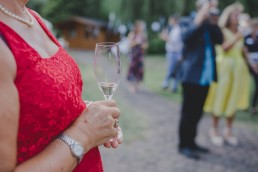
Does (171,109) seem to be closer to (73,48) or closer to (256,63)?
(256,63)

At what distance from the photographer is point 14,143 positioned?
1.09 m

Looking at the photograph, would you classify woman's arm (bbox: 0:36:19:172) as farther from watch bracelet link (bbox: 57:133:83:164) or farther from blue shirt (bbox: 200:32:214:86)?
blue shirt (bbox: 200:32:214:86)

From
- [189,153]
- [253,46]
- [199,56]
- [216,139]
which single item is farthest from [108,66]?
[253,46]

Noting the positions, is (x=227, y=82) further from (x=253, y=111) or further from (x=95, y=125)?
(x=95, y=125)

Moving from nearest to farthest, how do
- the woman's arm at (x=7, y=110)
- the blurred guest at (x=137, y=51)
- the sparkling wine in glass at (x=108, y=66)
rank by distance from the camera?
the woman's arm at (x=7, y=110) < the sparkling wine in glass at (x=108, y=66) < the blurred guest at (x=137, y=51)

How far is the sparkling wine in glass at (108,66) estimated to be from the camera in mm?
1624

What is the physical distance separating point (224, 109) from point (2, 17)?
16.9ft

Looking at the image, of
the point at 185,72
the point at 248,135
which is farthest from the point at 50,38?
the point at 248,135

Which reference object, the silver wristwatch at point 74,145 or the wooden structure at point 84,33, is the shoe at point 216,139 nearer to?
the silver wristwatch at point 74,145

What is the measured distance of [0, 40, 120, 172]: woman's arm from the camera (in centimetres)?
104

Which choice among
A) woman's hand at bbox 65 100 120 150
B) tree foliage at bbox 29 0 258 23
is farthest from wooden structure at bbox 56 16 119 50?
woman's hand at bbox 65 100 120 150

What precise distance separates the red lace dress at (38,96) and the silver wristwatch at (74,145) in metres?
0.03

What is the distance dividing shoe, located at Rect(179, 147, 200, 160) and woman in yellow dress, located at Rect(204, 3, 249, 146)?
0.73m

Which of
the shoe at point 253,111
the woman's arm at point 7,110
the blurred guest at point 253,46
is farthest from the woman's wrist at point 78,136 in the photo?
the shoe at point 253,111
